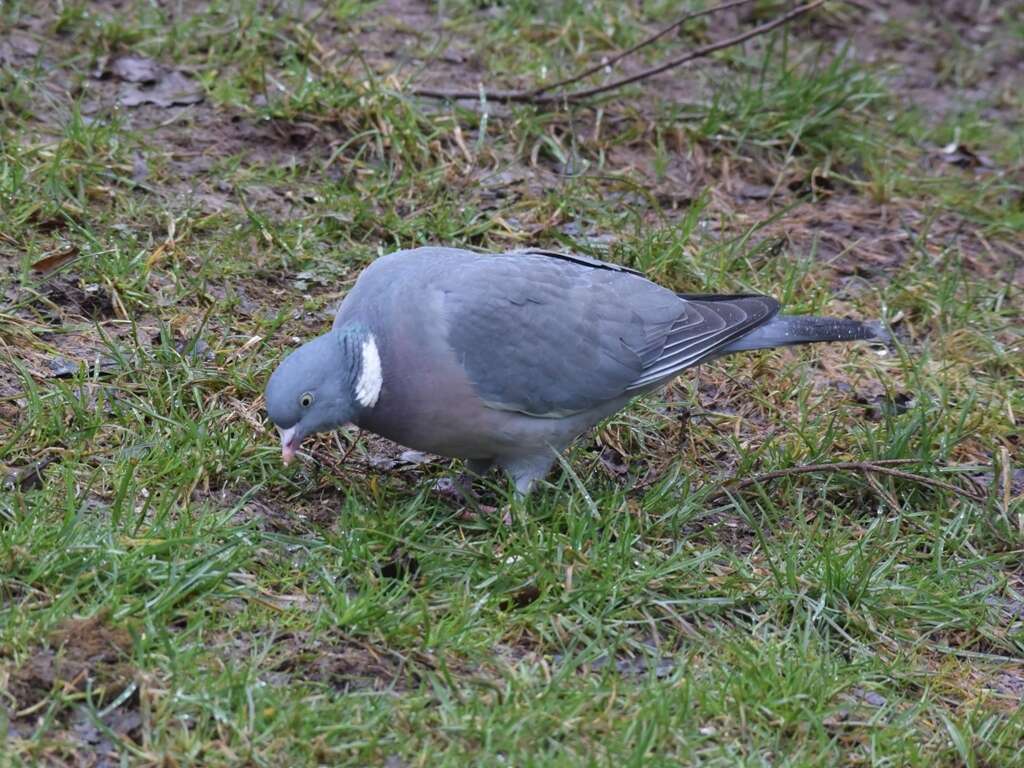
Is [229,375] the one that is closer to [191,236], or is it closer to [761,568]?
[191,236]

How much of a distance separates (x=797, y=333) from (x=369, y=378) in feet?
5.03

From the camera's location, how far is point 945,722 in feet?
11.6

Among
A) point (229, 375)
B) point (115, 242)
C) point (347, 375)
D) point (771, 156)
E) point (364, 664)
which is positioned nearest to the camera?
point (364, 664)

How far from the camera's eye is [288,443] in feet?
12.9

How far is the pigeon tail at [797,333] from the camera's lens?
4.61 m

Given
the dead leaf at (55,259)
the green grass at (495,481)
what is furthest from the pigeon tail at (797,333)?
the dead leaf at (55,259)

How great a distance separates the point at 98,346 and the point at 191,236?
0.74 meters

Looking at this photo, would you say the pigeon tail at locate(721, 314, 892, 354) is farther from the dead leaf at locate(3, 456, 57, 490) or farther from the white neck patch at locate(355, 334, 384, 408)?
the dead leaf at locate(3, 456, 57, 490)

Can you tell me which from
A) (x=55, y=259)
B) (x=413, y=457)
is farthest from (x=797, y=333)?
(x=55, y=259)

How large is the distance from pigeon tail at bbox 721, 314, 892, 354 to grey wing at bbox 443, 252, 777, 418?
78mm

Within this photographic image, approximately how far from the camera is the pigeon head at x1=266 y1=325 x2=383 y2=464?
3.86 metres

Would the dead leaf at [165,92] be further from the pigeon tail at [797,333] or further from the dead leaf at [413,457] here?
the pigeon tail at [797,333]

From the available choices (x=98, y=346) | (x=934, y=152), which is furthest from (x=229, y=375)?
(x=934, y=152)

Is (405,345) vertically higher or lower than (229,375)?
higher
